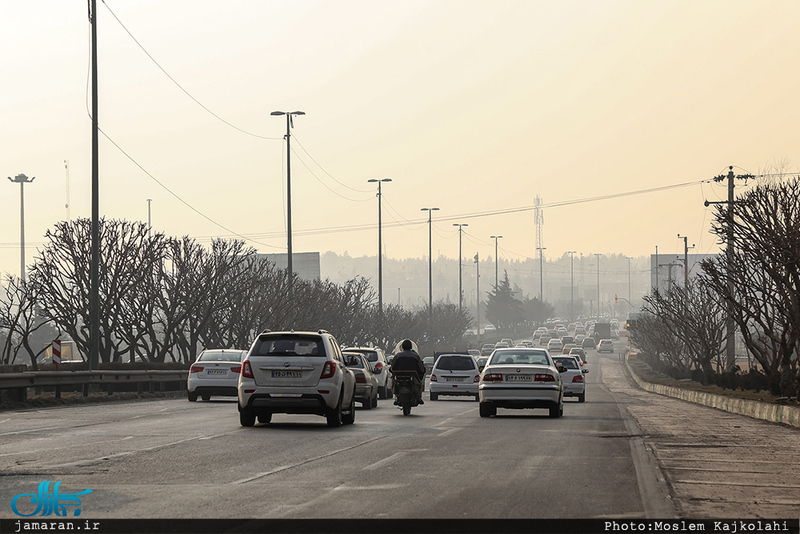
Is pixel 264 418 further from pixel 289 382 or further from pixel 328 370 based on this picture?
pixel 328 370

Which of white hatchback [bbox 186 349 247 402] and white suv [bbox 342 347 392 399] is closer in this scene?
white hatchback [bbox 186 349 247 402]

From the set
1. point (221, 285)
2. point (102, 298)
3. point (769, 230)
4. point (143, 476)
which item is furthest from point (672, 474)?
point (221, 285)

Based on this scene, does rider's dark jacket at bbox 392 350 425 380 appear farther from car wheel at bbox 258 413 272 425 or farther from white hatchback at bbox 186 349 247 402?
white hatchback at bbox 186 349 247 402

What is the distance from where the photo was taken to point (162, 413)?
80.8 feet

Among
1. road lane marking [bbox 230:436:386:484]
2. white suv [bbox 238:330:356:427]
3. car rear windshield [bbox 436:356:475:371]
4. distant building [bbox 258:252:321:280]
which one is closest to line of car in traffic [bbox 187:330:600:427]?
white suv [bbox 238:330:356:427]

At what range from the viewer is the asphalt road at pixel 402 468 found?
384 inches

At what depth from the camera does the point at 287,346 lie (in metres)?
20.3

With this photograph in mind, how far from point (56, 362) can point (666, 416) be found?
739 inches

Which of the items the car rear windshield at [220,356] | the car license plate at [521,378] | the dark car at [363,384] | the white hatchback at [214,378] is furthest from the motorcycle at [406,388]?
the car rear windshield at [220,356]

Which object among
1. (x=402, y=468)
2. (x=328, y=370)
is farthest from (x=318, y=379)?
(x=402, y=468)

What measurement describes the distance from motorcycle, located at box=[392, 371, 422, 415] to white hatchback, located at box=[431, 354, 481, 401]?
10257mm

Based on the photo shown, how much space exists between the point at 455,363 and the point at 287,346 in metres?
16.4

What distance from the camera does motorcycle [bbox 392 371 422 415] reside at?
2488 cm
